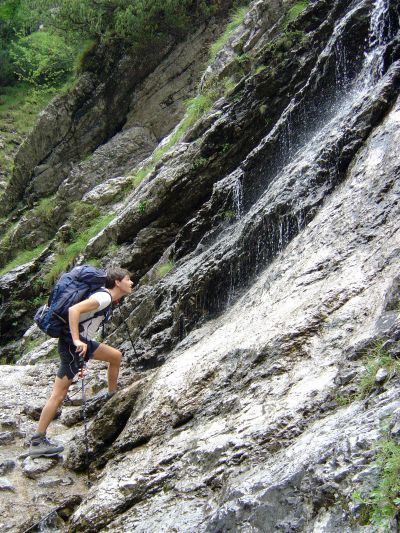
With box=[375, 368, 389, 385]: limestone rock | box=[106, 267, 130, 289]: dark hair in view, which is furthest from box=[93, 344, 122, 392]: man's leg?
box=[375, 368, 389, 385]: limestone rock

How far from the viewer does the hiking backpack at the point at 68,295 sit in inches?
260

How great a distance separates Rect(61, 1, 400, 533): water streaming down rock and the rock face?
0.06ft

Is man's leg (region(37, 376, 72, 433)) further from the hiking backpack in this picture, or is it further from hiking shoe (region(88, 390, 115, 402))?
hiking shoe (region(88, 390, 115, 402))

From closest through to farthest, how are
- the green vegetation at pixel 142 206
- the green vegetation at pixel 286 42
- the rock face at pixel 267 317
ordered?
the rock face at pixel 267 317, the green vegetation at pixel 286 42, the green vegetation at pixel 142 206

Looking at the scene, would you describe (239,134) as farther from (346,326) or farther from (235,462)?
(235,462)

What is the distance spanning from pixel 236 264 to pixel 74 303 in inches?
101

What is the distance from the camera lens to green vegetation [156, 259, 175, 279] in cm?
1052

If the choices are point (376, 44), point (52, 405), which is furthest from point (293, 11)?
point (52, 405)

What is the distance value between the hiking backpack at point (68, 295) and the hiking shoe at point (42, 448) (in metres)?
1.20

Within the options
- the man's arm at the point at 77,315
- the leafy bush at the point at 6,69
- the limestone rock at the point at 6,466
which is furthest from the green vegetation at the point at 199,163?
the leafy bush at the point at 6,69

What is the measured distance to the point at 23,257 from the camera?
19500 millimetres

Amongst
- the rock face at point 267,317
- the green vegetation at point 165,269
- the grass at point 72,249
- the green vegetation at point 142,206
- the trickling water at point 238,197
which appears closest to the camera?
the rock face at point 267,317

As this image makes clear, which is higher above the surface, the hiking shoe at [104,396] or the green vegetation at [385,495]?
the green vegetation at [385,495]

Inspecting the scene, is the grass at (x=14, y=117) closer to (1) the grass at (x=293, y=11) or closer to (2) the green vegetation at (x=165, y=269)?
(1) the grass at (x=293, y=11)
